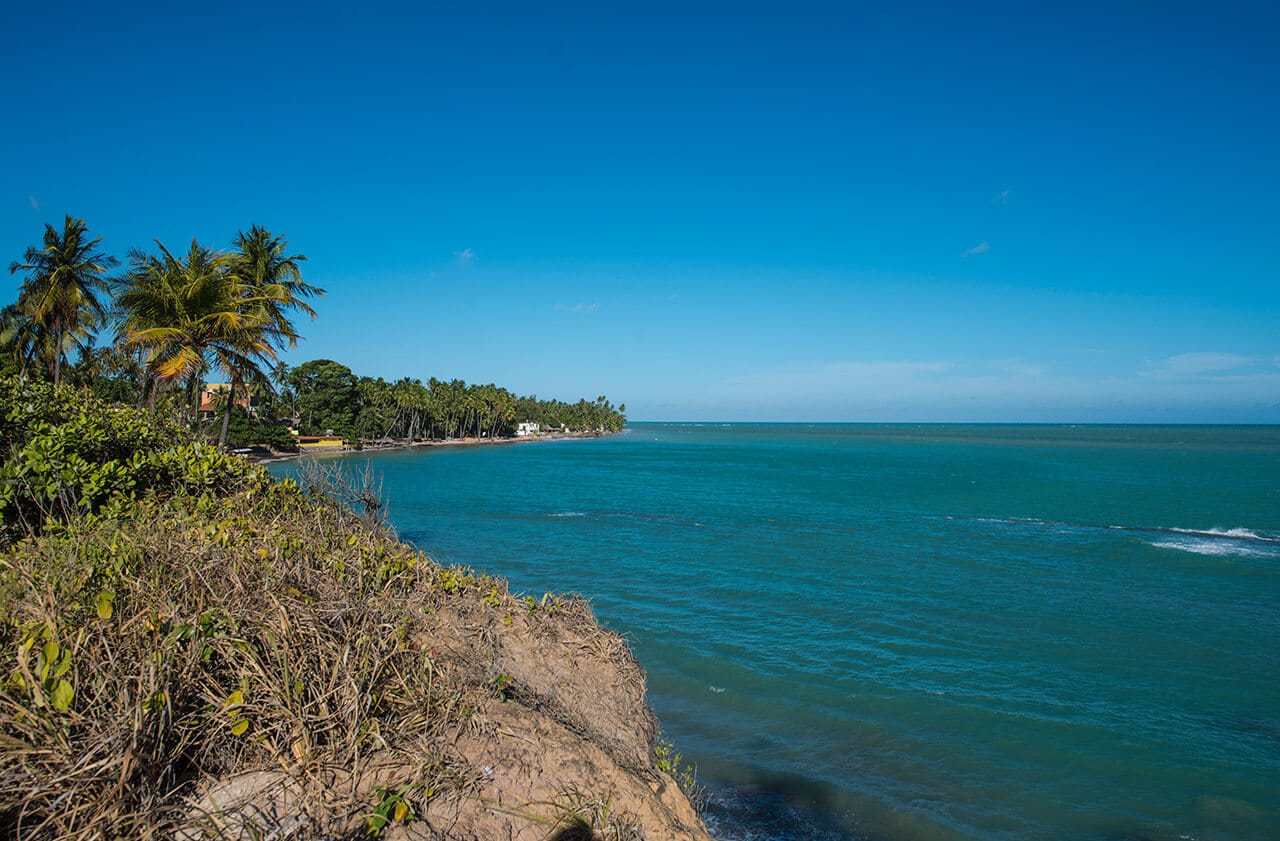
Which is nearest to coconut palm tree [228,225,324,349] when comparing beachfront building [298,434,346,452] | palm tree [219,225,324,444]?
palm tree [219,225,324,444]

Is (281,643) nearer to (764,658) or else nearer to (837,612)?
(764,658)

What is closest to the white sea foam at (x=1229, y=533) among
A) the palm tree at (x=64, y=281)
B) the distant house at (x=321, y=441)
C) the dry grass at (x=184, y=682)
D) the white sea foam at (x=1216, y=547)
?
the white sea foam at (x=1216, y=547)

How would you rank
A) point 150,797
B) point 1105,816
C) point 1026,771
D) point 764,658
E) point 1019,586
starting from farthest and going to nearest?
point 1019,586, point 764,658, point 1026,771, point 1105,816, point 150,797

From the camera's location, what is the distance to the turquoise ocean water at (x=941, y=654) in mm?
8008


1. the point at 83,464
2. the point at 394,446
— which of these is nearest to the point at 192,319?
the point at 83,464

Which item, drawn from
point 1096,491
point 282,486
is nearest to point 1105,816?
point 282,486

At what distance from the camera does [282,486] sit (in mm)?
8742

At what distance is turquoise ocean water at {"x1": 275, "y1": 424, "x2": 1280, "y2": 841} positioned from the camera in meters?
8.01

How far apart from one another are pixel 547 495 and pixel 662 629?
2408cm

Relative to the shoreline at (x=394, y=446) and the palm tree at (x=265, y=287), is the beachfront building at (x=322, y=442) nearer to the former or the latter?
the shoreline at (x=394, y=446)

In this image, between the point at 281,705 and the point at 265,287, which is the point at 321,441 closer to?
the point at 265,287

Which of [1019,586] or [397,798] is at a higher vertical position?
[397,798]

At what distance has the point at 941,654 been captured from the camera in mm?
12773

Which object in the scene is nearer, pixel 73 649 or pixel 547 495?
pixel 73 649
